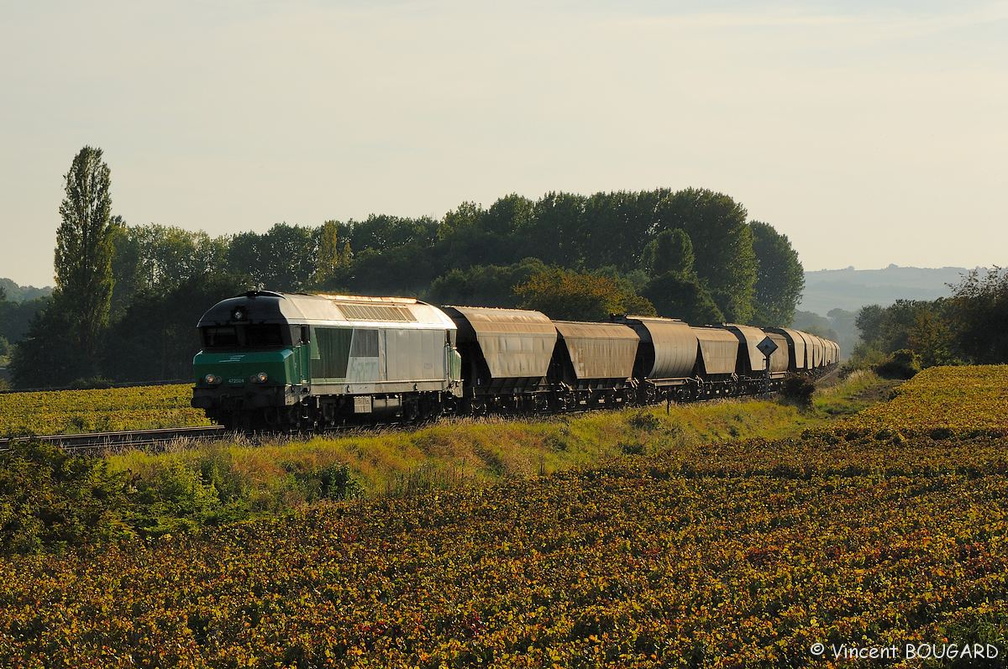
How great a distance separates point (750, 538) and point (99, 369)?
87263 millimetres

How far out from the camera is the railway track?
27.1 m

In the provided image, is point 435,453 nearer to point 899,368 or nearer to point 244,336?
point 244,336

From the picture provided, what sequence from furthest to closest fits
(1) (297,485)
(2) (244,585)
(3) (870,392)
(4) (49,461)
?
1. (3) (870,392)
2. (1) (297,485)
3. (4) (49,461)
4. (2) (244,585)

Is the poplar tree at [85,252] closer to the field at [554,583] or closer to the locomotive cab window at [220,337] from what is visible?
the locomotive cab window at [220,337]

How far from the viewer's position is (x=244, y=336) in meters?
30.4

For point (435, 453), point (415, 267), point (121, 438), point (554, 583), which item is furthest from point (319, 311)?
point (415, 267)

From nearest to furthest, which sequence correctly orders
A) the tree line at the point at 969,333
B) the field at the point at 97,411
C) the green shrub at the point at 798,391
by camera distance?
the field at the point at 97,411, the green shrub at the point at 798,391, the tree line at the point at 969,333

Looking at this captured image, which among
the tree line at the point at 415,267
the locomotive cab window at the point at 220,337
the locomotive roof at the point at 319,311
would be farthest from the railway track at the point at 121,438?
the tree line at the point at 415,267

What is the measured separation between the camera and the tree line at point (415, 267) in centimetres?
8994

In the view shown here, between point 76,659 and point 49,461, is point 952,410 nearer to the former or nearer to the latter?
point 49,461

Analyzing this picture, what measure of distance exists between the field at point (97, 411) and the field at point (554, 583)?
53.8 feet

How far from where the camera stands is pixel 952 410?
43.8 m

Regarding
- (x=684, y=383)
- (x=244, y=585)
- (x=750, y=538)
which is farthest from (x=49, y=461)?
(x=684, y=383)

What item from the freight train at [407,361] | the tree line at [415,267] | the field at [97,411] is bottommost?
the field at [97,411]
